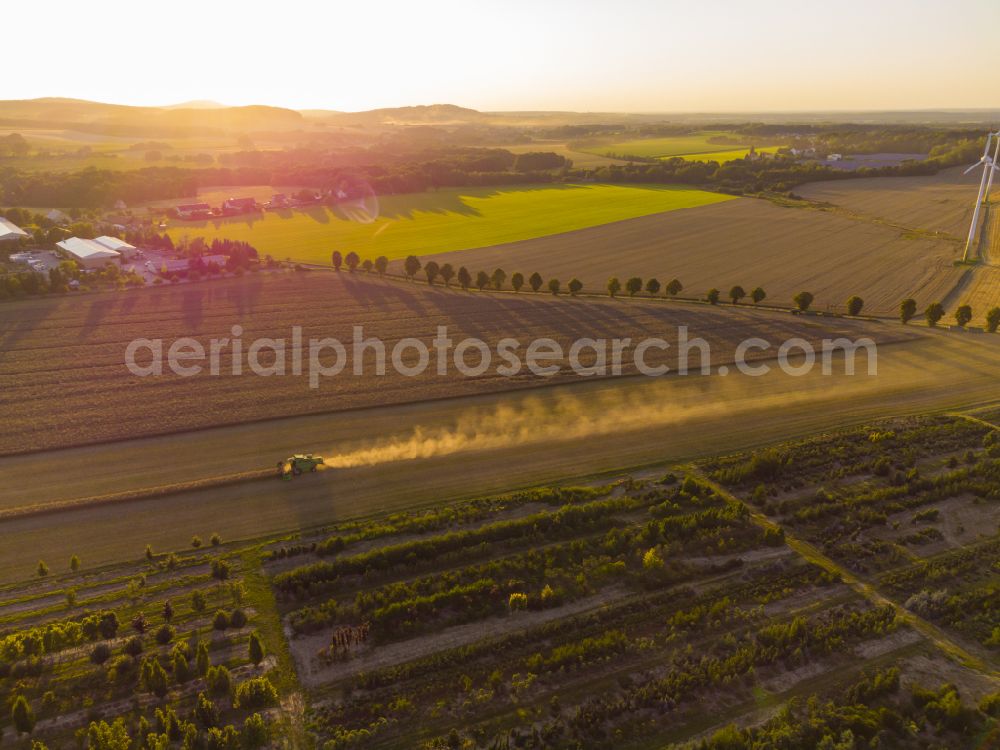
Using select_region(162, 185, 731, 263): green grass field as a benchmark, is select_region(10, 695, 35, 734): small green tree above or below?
below

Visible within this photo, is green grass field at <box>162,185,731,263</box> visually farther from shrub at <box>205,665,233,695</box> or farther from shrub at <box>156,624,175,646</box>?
shrub at <box>205,665,233,695</box>

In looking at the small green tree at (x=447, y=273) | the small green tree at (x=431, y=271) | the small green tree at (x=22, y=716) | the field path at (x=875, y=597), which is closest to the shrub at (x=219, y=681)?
the small green tree at (x=22, y=716)

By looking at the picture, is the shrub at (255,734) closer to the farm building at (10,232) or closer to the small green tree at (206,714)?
the small green tree at (206,714)

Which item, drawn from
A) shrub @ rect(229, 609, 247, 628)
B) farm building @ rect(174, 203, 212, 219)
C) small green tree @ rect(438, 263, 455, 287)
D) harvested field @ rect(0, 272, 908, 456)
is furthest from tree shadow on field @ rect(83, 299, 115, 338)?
farm building @ rect(174, 203, 212, 219)

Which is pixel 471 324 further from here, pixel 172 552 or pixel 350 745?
pixel 350 745

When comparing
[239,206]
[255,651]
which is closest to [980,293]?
[255,651]

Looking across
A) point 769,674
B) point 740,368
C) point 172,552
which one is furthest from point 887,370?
point 172,552
